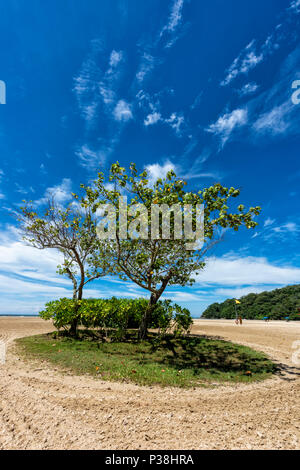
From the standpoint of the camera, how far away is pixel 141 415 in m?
4.23

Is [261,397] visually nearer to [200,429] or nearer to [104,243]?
[200,429]

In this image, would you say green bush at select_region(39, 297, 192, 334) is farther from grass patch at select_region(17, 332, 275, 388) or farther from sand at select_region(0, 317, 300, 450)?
sand at select_region(0, 317, 300, 450)

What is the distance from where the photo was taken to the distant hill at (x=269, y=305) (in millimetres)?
45031

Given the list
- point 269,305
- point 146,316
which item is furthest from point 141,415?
point 269,305

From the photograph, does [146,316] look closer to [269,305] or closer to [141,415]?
[141,415]

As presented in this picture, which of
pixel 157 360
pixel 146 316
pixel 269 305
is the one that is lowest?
pixel 157 360

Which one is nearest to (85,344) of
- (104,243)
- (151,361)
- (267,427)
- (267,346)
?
(151,361)

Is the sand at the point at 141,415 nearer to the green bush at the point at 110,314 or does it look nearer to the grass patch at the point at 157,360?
the grass patch at the point at 157,360

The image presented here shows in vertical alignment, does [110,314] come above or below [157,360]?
above

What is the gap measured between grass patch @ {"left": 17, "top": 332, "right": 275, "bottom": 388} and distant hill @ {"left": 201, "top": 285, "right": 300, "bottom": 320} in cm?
4089

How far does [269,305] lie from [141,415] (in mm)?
57031

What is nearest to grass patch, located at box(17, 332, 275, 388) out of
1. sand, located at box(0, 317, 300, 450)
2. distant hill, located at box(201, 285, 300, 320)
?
sand, located at box(0, 317, 300, 450)

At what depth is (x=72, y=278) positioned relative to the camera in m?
14.6

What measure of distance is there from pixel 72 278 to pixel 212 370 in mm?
10665
